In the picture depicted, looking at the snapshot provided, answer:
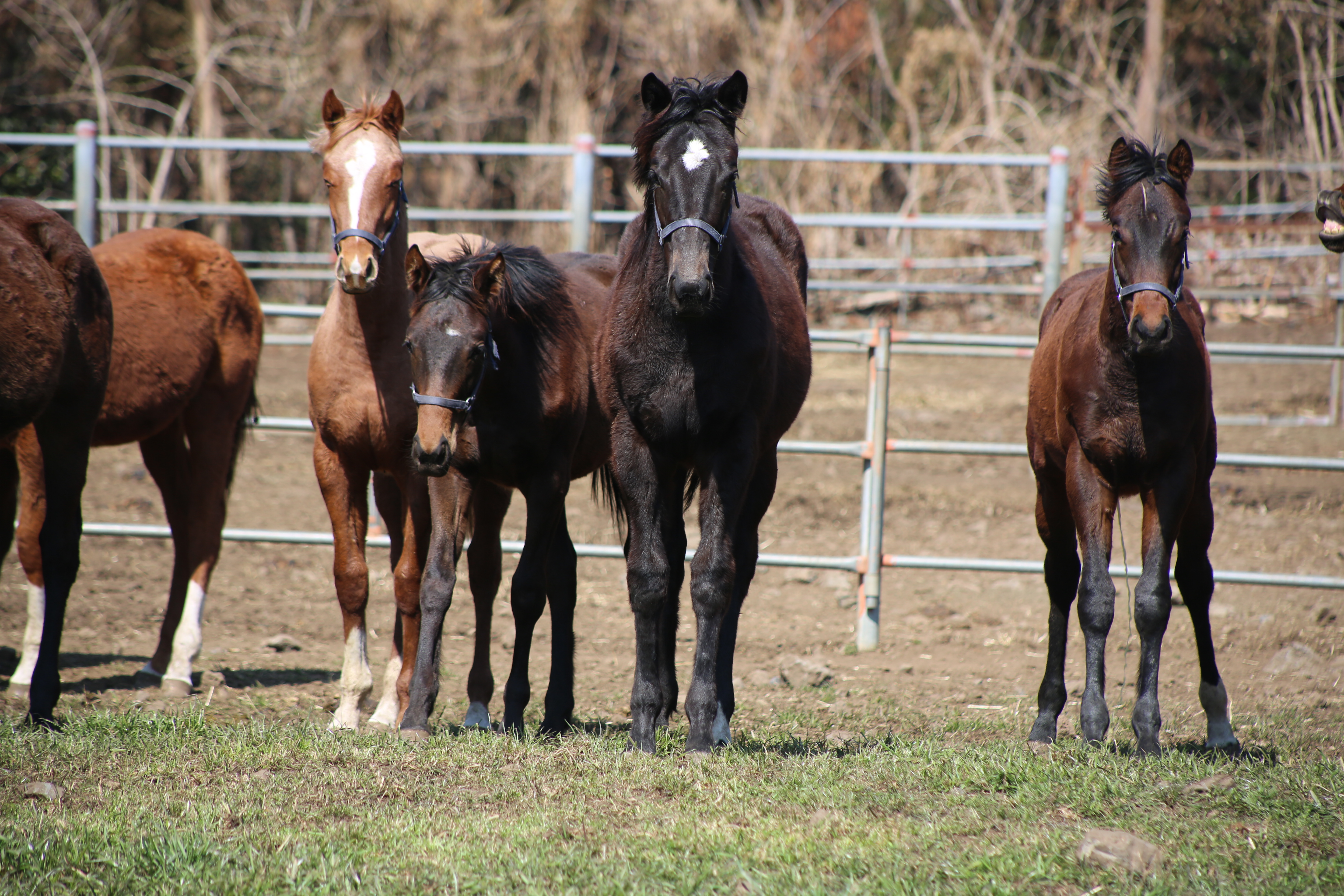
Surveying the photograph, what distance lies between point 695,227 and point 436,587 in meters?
1.69

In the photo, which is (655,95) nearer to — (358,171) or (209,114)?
(358,171)

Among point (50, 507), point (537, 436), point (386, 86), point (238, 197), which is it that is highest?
point (386, 86)

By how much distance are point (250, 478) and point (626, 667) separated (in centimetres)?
481

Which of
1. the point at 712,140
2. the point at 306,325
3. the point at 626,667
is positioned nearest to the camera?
the point at 712,140

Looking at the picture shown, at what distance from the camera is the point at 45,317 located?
425cm

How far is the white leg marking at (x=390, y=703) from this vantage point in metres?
4.71

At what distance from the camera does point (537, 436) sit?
14.4 feet

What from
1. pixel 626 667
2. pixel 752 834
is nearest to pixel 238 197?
pixel 626 667

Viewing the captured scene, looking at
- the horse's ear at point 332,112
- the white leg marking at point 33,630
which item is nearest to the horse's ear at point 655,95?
the horse's ear at point 332,112

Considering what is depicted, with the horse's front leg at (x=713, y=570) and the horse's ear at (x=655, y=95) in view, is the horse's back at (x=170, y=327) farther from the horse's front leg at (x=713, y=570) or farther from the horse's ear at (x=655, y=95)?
the horse's front leg at (x=713, y=570)

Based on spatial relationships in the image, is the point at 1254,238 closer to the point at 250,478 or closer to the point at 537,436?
the point at 250,478

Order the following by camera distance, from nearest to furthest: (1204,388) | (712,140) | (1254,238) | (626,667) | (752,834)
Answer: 1. (752,834)
2. (712,140)
3. (1204,388)
4. (626,667)
5. (1254,238)

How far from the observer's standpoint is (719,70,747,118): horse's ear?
12.9 feet

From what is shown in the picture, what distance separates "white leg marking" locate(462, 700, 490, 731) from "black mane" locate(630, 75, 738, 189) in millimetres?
2185
